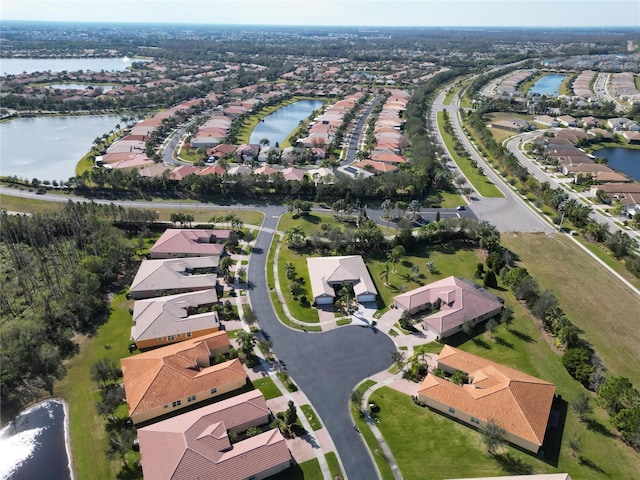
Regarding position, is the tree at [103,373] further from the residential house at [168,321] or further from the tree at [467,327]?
the tree at [467,327]

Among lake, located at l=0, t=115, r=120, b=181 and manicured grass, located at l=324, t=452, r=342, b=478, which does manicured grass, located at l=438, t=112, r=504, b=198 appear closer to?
manicured grass, located at l=324, t=452, r=342, b=478

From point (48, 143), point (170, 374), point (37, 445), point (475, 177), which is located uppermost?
point (48, 143)

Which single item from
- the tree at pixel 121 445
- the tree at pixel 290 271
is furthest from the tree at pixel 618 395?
the tree at pixel 121 445

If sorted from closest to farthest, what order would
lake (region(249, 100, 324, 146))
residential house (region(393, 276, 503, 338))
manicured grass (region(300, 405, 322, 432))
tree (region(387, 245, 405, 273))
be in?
manicured grass (region(300, 405, 322, 432)) < residential house (region(393, 276, 503, 338)) < tree (region(387, 245, 405, 273)) < lake (region(249, 100, 324, 146))

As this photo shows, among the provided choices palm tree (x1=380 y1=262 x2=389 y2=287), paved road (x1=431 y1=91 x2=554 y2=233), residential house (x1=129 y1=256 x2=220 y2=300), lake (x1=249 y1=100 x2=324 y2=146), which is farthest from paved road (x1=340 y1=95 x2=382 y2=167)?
residential house (x1=129 y1=256 x2=220 y2=300)

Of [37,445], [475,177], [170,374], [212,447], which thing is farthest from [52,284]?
[475,177]

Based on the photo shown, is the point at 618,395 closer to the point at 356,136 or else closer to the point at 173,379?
the point at 173,379
